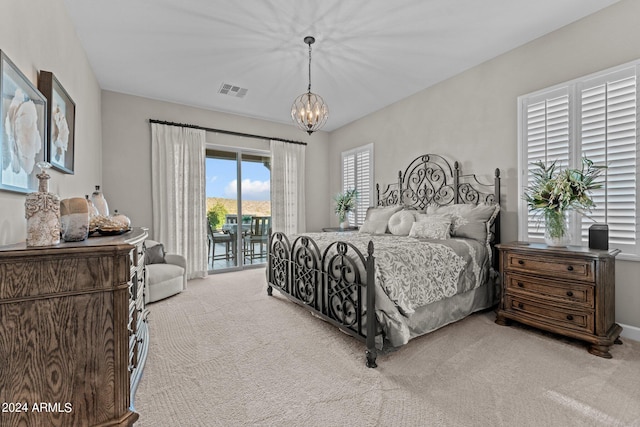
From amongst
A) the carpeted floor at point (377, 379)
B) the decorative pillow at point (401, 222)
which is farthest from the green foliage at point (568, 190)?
the decorative pillow at point (401, 222)

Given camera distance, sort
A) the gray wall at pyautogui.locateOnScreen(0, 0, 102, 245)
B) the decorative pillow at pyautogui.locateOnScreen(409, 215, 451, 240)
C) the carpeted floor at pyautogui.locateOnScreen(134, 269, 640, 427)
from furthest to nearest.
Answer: the decorative pillow at pyautogui.locateOnScreen(409, 215, 451, 240)
the carpeted floor at pyautogui.locateOnScreen(134, 269, 640, 427)
the gray wall at pyautogui.locateOnScreen(0, 0, 102, 245)

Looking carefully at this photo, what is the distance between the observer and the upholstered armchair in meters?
3.52

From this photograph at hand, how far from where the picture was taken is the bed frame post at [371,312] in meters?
2.11

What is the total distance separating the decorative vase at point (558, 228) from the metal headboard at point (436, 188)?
75 cm

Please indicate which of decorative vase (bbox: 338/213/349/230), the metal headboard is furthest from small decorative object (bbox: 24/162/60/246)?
decorative vase (bbox: 338/213/349/230)

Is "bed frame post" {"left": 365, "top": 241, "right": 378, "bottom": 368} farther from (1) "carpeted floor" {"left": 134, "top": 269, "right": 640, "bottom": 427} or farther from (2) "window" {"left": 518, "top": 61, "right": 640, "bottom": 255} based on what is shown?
(2) "window" {"left": 518, "top": 61, "right": 640, "bottom": 255}

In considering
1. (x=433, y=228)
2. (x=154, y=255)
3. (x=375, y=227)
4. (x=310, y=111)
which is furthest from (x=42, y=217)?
(x=375, y=227)

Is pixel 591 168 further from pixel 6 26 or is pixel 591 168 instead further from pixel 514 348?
pixel 6 26

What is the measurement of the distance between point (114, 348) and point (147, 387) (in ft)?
2.87

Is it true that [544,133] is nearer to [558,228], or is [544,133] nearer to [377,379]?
[558,228]

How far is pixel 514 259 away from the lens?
2756 millimetres

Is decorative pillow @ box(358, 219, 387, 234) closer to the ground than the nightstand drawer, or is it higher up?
higher up

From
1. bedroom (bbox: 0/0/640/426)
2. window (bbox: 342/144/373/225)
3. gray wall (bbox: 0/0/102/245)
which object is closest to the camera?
gray wall (bbox: 0/0/102/245)

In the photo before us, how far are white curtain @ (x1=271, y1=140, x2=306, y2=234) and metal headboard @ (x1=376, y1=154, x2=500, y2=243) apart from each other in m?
1.83
